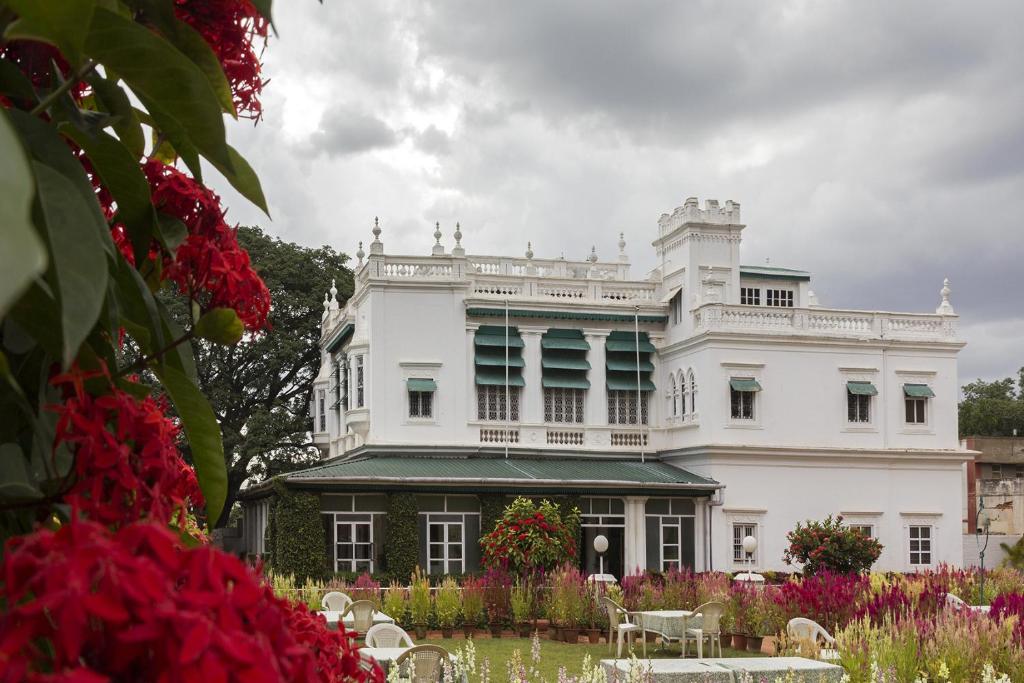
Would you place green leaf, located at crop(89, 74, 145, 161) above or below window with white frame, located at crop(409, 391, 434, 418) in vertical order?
below

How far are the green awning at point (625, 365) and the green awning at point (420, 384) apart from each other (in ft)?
16.5

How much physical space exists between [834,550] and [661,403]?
379 inches

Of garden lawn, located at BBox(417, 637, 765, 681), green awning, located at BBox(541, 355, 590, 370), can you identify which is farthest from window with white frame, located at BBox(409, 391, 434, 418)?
garden lawn, located at BBox(417, 637, 765, 681)

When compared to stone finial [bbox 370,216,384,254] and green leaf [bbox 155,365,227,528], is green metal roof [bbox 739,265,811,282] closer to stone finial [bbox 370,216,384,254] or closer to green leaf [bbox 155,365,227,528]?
stone finial [bbox 370,216,384,254]

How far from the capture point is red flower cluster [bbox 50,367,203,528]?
1285 mm

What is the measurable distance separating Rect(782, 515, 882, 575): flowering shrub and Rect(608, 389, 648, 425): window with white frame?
9.01 meters

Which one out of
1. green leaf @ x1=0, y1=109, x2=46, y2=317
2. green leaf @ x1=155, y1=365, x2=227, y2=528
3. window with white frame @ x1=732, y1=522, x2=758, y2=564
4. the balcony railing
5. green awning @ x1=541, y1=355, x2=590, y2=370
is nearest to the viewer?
green leaf @ x1=0, y1=109, x2=46, y2=317

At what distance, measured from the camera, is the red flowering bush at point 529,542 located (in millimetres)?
22016

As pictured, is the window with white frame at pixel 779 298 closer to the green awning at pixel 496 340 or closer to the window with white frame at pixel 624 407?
the window with white frame at pixel 624 407

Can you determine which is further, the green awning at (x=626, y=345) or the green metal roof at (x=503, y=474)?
the green awning at (x=626, y=345)

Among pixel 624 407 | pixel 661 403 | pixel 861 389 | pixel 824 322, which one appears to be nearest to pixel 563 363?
pixel 624 407

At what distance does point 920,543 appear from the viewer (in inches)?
1222

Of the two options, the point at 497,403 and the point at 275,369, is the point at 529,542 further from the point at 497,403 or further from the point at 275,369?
the point at 275,369

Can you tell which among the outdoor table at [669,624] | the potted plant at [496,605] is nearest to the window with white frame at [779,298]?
the potted plant at [496,605]
